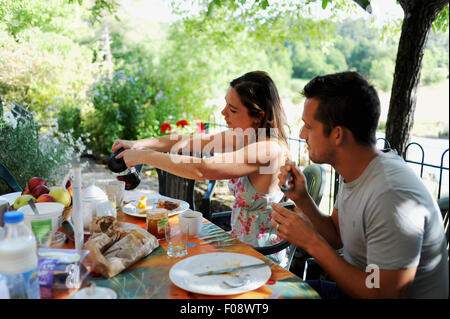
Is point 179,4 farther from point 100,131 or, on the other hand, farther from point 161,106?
point 100,131

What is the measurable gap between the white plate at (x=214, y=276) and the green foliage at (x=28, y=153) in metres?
3.26

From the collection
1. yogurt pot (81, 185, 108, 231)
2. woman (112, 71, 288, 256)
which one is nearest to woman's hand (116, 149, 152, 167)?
woman (112, 71, 288, 256)

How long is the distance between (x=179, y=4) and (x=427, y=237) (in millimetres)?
6422

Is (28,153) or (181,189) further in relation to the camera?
(28,153)

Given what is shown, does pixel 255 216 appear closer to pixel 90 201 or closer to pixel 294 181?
pixel 294 181

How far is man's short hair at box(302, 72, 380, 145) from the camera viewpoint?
1411 mm

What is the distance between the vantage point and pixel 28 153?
4.02 m

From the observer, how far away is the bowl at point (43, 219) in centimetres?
150

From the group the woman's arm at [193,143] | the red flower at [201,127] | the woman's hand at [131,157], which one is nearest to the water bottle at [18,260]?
the woman's hand at [131,157]

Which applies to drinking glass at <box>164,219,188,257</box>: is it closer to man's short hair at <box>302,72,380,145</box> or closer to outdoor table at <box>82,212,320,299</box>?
outdoor table at <box>82,212,320,299</box>

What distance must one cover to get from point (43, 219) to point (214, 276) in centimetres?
78

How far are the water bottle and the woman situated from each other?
88cm

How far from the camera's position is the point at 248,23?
6598 millimetres

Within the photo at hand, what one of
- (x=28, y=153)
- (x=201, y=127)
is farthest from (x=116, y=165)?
(x=201, y=127)
